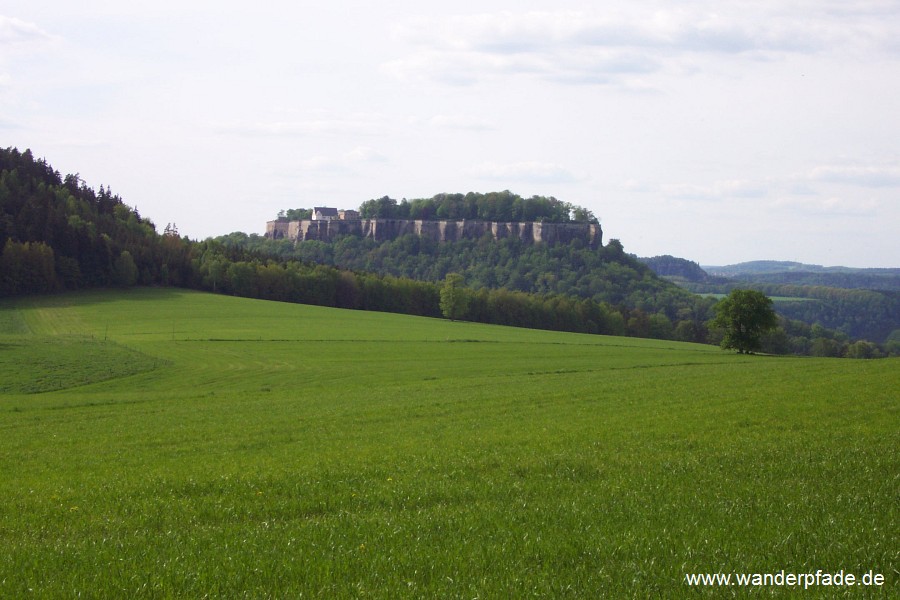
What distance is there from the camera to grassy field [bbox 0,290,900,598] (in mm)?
8594

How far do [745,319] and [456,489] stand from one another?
68549 millimetres

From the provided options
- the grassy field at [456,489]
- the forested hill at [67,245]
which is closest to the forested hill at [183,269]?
the forested hill at [67,245]

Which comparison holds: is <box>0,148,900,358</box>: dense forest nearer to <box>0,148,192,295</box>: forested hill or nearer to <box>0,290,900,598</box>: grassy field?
<box>0,148,192,295</box>: forested hill

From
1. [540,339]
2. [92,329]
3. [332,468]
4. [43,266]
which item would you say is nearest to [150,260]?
[43,266]

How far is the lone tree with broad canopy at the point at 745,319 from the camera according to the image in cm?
7456

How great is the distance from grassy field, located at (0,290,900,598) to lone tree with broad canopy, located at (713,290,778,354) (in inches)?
1567

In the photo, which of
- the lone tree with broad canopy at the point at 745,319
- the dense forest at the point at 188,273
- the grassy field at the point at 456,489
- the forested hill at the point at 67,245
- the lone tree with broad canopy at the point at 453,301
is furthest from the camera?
the lone tree with broad canopy at the point at 453,301

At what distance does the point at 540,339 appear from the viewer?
86.0 m

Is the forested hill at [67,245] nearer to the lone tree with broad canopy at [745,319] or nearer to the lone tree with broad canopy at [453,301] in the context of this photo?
the lone tree with broad canopy at [453,301]

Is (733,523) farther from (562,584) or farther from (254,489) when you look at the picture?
(254,489)

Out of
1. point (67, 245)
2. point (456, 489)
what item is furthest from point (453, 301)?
point (456, 489)

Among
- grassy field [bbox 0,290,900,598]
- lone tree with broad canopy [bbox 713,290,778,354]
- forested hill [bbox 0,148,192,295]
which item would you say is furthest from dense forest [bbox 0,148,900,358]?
grassy field [bbox 0,290,900,598]

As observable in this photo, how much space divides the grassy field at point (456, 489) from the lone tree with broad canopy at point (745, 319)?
39.8m

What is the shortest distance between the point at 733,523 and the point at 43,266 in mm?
108164
